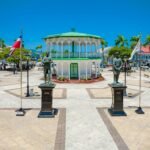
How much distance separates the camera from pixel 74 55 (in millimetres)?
37344

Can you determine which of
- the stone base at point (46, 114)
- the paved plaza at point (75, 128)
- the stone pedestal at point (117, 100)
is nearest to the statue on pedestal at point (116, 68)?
the stone pedestal at point (117, 100)

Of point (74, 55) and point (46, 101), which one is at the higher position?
point (74, 55)

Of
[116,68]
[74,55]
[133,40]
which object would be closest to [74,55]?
[74,55]

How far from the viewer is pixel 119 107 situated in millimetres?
16469

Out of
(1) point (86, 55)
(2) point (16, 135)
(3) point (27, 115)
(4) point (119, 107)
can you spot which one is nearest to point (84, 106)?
(4) point (119, 107)

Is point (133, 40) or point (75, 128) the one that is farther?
point (133, 40)

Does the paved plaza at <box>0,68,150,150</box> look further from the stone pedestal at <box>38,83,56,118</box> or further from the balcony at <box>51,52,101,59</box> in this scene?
the balcony at <box>51,52,101,59</box>

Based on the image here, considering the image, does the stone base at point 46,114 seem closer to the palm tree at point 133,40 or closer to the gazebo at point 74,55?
the gazebo at point 74,55

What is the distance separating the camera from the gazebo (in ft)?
121

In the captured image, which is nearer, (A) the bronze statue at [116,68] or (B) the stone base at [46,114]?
(B) the stone base at [46,114]

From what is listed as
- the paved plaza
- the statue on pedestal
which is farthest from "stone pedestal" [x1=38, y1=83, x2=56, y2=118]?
the statue on pedestal

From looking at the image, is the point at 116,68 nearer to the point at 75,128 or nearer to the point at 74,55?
the point at 75,128

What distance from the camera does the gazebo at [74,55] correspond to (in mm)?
36781

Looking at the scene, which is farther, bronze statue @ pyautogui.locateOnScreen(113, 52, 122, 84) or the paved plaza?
bronze statue @ pyautogui.locateOnScreen(113, 52, 122, 84)
